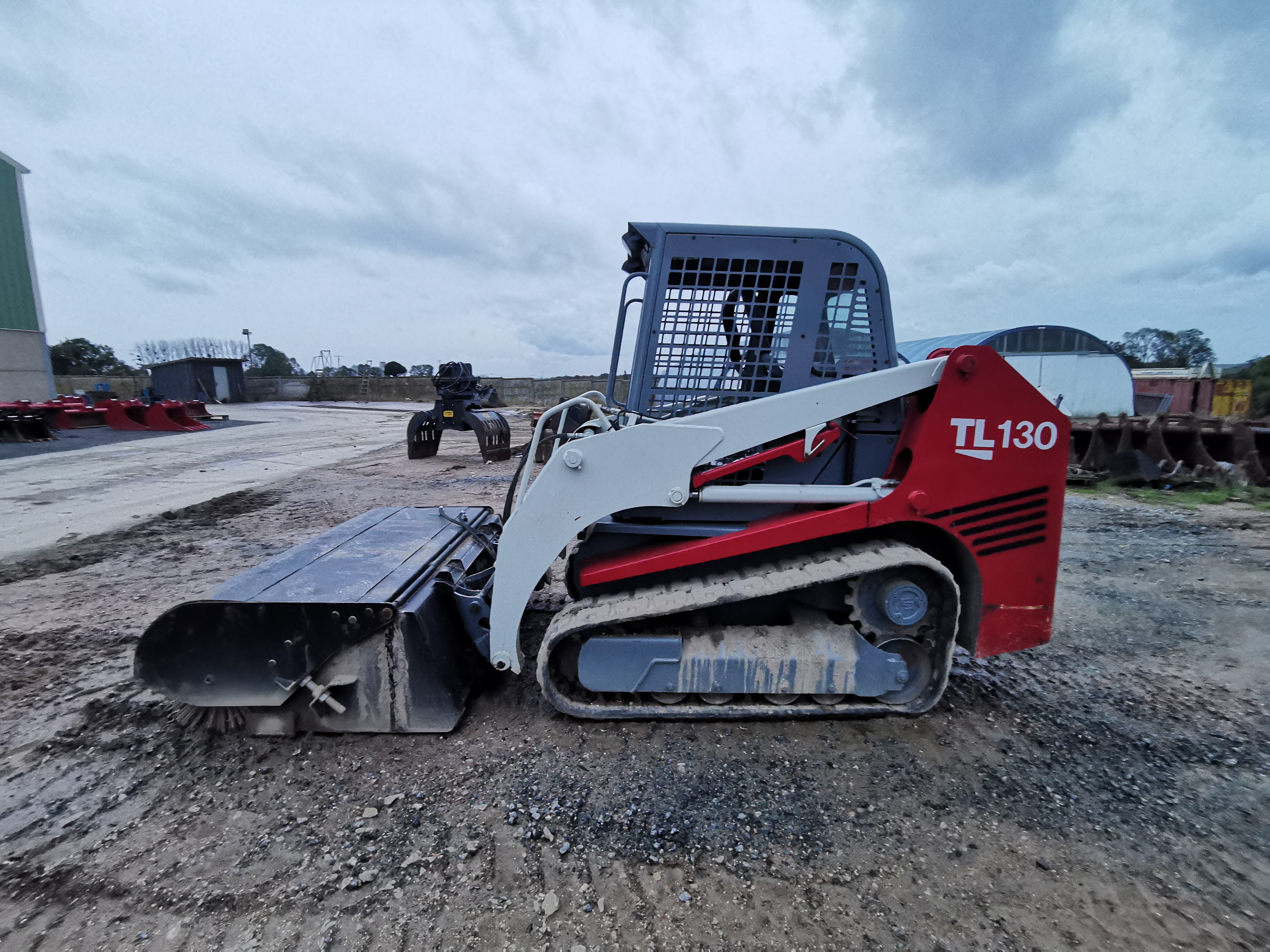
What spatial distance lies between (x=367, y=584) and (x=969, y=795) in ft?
9.18

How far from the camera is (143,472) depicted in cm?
1086

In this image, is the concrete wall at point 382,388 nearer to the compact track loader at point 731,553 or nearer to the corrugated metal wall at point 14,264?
the corrugated metal wall at point 14,264

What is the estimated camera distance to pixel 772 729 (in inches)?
113

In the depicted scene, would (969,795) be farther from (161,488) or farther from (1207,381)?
(1207,381)

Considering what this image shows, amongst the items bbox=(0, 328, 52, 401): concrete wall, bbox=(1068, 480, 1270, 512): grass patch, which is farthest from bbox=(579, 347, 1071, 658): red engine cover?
bbox=(0, 328, 52, 401): concrete wall

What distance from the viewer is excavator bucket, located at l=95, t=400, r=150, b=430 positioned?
18.0 m

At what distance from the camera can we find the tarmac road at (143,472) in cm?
711

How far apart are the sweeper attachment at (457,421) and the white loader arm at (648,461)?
32.0 ft

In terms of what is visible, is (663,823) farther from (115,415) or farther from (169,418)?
(115,415)

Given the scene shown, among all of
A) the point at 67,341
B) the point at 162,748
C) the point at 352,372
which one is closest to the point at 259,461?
the point at 162,748

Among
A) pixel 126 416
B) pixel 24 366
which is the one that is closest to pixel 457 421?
pixel 126 416

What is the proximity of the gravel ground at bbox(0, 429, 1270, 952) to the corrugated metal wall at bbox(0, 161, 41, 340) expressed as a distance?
98.2ft

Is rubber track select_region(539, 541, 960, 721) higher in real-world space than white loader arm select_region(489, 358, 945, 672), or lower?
lower

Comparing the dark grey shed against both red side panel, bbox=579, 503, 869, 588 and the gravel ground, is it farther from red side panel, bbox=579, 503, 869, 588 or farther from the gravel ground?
red side panel, bbox=579, 503, 869, 588
